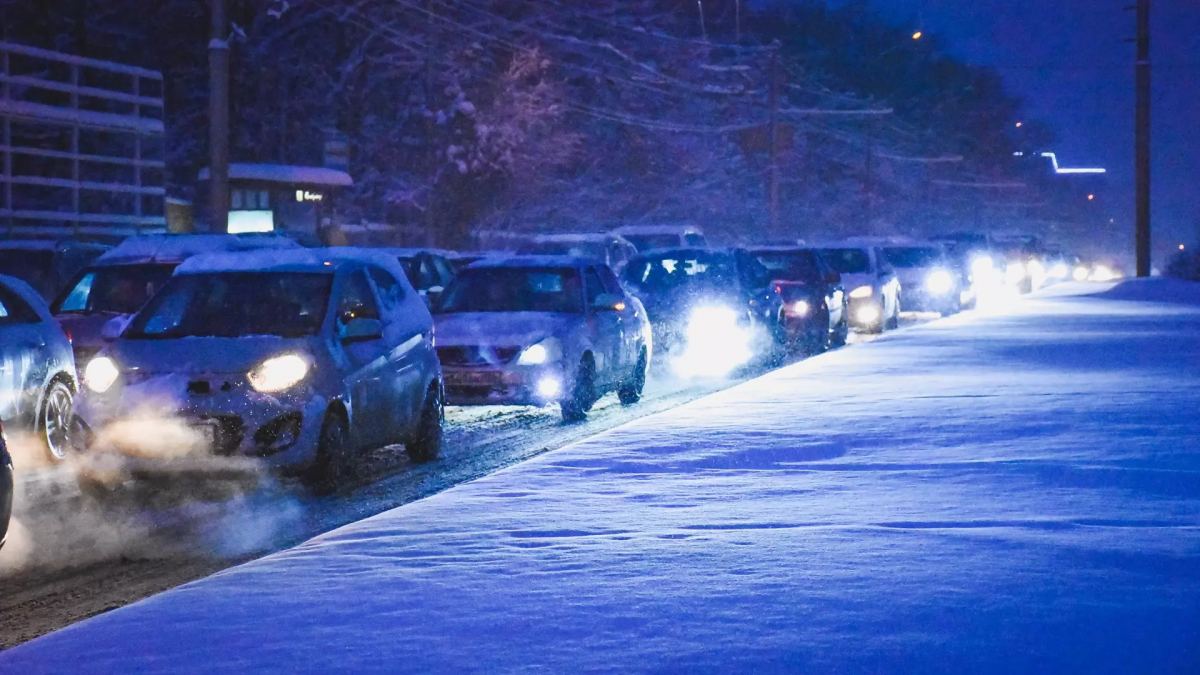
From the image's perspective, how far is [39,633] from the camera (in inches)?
287

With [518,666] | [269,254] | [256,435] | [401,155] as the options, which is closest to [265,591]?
[518,666]

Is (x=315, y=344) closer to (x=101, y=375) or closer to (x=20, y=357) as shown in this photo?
(x=101, y=375)

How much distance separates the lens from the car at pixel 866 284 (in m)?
32.3

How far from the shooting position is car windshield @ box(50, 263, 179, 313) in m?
16.2

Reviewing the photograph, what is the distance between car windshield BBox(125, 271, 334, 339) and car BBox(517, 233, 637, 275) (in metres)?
18.5

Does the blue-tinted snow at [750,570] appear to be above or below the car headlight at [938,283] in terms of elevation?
below

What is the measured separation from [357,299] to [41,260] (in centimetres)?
Answer: 951

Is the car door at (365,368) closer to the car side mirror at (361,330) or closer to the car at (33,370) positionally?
the car side mirror at (361,330)

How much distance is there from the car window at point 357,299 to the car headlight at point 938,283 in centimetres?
2847

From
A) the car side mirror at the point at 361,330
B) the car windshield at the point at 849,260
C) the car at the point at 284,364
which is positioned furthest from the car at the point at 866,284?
the car side mirror at the point at 361,330

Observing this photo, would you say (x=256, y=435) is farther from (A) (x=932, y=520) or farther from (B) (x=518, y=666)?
(B) (x=518, y=666)

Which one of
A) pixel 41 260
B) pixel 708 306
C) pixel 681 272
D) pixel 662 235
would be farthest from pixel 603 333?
pixel 662 235

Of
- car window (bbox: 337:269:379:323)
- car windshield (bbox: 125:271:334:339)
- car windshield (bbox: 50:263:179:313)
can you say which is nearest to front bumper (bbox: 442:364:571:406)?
car windshield (bbox: 50:263:179:313)

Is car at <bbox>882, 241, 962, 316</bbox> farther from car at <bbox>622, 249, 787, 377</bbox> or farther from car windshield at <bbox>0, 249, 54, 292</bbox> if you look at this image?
car windshield at <bbox>0, 249, 54, 292</bbox>
